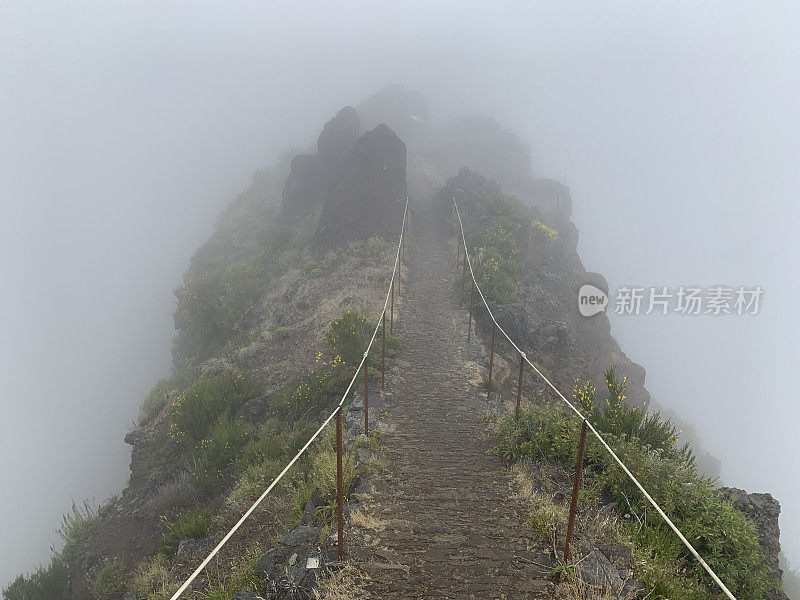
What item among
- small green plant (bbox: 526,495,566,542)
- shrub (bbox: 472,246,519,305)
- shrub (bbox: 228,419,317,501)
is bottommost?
shrub (bbox: 228,419,317,501)

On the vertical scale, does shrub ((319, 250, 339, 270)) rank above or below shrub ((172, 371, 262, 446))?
above

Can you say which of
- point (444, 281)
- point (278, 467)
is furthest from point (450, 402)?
point (444, 281)

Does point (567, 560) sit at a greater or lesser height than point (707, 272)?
greater

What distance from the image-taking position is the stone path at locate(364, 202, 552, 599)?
3766mm

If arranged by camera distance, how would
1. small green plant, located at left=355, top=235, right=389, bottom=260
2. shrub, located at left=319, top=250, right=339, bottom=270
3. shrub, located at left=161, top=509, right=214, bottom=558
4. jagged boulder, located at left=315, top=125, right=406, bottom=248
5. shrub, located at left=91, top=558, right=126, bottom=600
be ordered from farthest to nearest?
jagged boulder, located at left=315, top=125, right=406, bottom=248
shrub, located at left=319, top=250, right=339, bottom=270
small green plant, located at left=355, top=235, right=389, bottom=260
shrub, located at left=91, top=558, right=126, bottom=600
shrub, located at left=161, top=509, right=214, bottom=558

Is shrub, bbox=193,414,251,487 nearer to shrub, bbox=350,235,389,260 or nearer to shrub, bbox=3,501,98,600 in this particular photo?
shrub, bbox=3,501,98,600

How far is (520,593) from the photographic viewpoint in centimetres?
356

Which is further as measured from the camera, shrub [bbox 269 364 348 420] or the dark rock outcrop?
the dark rock outcrop

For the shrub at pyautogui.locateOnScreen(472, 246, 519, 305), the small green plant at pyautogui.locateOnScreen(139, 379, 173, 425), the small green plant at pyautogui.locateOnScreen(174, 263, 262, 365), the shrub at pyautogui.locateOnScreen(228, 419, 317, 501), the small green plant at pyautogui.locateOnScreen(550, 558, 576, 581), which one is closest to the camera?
the small green plant at pyautogui.locateOnScreen(550, 558, 576, 581)

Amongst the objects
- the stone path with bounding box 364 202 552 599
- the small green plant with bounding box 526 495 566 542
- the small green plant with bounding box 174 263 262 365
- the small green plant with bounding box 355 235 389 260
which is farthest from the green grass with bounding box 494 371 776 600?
the small green plant with bounding box 174 263 262 365

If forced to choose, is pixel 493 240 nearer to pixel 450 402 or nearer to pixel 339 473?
pixel 450 402

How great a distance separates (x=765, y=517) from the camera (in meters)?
4.97

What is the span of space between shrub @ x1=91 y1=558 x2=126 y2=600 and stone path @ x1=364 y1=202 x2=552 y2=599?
214 inches

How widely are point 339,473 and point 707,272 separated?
17845cm
